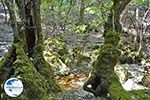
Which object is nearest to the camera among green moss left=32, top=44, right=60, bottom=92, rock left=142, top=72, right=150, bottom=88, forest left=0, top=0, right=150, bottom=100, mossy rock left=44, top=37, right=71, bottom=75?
forest left=0, top=0, right=150, bottom=100

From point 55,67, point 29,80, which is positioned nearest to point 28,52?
point 29,80

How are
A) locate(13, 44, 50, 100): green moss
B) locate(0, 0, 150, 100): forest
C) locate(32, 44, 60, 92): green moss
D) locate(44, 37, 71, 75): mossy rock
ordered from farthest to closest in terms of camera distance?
locate(44, 37, 71, 75): mossy rock, locate(32, 44, 60, 92): green moss, locate(0, 0, 150, 100): forest, locate(13, 44, 50, 100): green moss

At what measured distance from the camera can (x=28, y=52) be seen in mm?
7160

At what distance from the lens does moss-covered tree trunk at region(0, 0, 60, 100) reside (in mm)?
5408

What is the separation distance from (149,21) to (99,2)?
33.9 feet

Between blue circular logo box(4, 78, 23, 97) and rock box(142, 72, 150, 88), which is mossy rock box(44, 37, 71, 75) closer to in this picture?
rock box(142, 72, 150, 88)

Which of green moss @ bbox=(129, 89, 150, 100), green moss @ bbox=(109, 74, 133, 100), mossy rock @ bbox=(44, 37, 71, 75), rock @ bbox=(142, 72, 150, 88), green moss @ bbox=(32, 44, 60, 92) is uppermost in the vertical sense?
green moss @ bbox=(32, 44, 60, 92)

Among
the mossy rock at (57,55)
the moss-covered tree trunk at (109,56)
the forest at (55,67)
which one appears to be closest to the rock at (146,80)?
the forest at (55,67)

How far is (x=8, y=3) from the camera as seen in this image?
6520mm

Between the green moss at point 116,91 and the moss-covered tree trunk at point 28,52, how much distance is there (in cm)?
122

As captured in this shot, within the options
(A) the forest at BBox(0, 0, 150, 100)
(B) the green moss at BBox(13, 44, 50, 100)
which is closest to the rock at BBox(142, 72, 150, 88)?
(A) the forest at BBox(0, 0, 150, 100)

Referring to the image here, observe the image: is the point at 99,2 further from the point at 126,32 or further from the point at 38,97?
the point at 126,32

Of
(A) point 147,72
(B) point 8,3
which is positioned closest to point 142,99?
(B) point 8,3

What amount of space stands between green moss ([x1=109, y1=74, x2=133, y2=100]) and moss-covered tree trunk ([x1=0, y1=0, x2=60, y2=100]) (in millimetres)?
1221
